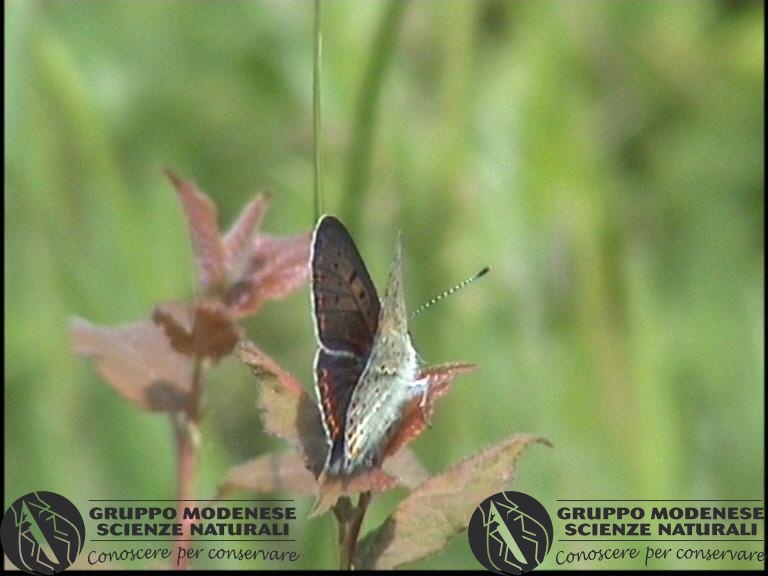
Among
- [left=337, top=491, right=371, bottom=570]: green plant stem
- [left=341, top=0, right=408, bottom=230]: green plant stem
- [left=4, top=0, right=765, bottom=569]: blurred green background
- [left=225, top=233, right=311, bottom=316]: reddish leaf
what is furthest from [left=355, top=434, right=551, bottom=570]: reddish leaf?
[left=341, top=0, right=408, bottom=230]: green plant stem

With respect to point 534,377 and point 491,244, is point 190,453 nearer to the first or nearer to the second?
point 534,377

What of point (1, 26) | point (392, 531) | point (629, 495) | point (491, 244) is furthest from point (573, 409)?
point (392, 531)

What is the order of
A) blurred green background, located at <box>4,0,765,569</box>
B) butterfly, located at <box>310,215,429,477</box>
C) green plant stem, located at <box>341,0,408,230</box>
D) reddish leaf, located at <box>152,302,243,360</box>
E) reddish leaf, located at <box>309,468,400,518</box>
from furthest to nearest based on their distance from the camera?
1. blurred green background, located at <box>4,0,765,569</box>
2. green plant stem, located at <box>341,0,408,230</box>
3. reddish leaf, located at <box>152,302,243,360</box>
4. butterfly, located at <box>310,215,429,477</box>
5. reddish leaf, located at <box>309,468,400,518</box>

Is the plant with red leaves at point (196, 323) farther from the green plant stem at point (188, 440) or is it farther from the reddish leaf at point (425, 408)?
the reddish leaf at point (425, 408)

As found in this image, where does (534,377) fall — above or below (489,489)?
above

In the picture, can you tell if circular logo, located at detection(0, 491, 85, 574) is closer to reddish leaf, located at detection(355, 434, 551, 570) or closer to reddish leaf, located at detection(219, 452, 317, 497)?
reddish leaf, located at detection(219, 452, 317, 497)

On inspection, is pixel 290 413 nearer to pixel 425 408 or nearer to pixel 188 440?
pixel 425 408
